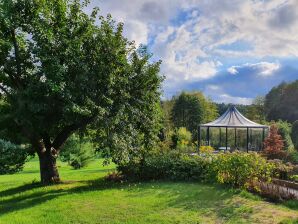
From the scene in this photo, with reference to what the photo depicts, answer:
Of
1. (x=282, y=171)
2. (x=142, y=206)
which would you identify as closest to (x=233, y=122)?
(x=282, y=171)

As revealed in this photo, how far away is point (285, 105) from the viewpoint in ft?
175

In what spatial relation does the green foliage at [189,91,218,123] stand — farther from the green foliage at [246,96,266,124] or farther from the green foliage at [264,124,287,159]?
the green foliage at [264,124,287,159]

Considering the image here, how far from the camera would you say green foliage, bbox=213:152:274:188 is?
38.6ft

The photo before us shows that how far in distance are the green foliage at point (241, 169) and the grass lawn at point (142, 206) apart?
1.59 ft

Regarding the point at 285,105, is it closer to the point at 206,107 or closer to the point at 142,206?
the point at 206,107

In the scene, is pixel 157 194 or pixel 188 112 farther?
pixel 188 112

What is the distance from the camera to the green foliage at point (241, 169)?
11.8 meters

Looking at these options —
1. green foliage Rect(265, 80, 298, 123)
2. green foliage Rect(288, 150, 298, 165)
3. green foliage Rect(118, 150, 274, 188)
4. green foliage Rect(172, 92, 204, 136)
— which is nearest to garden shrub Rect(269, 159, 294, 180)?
green foliage Rect(118, 150, 274, 188)

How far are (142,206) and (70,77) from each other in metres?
4.88

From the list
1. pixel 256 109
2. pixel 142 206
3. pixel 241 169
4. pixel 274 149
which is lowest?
pixel 142 206

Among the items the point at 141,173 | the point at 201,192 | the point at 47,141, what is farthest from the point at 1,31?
the point at 201,192

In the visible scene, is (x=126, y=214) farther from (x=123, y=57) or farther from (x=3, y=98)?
(x=3, y=98)

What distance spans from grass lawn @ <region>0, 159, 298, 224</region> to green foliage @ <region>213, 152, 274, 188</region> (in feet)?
1.59

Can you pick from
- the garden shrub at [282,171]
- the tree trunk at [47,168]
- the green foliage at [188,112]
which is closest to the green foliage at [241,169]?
the garden shrub at [282,171]
